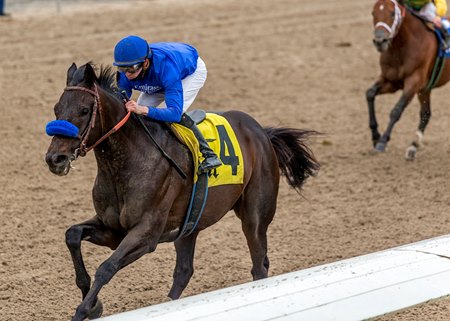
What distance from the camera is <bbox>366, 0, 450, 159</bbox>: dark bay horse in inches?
392

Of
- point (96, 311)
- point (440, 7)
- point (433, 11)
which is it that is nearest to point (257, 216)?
point (96, 311)

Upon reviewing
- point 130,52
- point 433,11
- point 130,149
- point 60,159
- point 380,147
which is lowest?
point 380,147

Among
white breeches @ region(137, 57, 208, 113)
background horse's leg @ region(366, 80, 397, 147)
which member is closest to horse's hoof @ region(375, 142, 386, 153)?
background horse's leg @ region(366, 80, 397, 147)

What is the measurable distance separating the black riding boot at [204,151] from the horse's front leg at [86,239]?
2.23 ft

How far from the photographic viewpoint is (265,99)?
12094 mm

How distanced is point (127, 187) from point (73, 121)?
0.55 m

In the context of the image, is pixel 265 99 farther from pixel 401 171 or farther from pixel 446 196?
pixel 446 196

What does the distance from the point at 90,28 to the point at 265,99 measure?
3.41 meters

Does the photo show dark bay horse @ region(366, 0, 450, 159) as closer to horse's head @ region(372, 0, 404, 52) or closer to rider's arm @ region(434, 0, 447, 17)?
horse's head @ region(372, 0, 404, 52)

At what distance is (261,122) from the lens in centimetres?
1106

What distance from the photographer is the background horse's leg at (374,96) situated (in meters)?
10.2

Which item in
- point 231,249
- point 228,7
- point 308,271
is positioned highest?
point 308,271

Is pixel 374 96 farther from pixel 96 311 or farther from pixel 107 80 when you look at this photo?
pixel 96 311

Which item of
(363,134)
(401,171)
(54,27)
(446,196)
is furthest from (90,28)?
(446,196)
